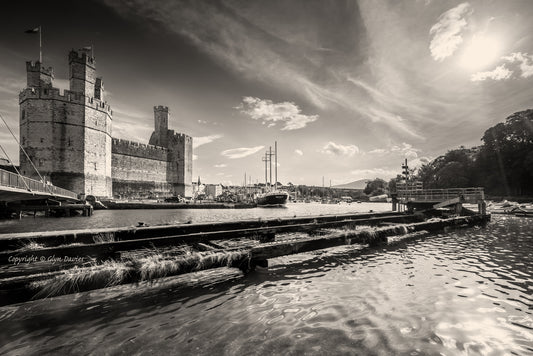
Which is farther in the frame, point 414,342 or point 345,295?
point 345,295

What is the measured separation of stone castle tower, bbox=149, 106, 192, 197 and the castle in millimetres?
11723

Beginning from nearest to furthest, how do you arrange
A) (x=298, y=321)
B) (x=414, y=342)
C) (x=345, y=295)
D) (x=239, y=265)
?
(x=414, y=342)
(x=298, y=321)
(x=345, y=295)
(x=239, y=265)

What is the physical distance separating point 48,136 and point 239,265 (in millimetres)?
Answer: 56596

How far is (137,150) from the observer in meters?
63.0

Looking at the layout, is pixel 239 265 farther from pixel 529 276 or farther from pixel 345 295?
pixel 529 276

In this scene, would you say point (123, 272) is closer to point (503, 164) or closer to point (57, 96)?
point (57, 96)

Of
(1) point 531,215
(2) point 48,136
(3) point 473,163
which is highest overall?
(2) point 48,136

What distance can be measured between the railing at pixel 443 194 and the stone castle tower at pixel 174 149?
59.2 m

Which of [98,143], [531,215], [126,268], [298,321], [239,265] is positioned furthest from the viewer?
[98,143]

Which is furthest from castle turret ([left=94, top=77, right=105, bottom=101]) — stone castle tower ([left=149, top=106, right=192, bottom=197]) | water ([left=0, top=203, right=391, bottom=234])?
water ([left=0, top=203, right=391, bottom=234])

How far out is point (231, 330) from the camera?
364 centimetres

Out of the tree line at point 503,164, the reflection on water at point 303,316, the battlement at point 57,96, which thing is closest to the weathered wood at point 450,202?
the reflection on water at point 303,316

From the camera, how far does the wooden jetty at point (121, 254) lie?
3676 millimetres

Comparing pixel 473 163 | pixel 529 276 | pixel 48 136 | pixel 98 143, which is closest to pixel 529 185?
pixel 473 163
